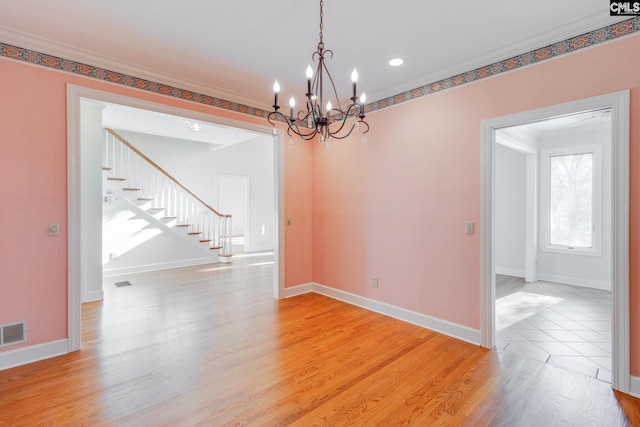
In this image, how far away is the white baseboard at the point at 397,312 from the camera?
3.15 metres

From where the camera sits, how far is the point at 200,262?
7387 mm

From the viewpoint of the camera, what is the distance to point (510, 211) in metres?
5.95

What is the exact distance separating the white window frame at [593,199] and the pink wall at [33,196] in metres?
6.80

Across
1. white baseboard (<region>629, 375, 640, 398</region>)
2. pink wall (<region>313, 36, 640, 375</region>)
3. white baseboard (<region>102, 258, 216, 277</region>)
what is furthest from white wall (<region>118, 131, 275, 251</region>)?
white baseboard (<region>629, 375, 640, 398</region>)

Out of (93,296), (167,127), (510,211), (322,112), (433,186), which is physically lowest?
(93,296)

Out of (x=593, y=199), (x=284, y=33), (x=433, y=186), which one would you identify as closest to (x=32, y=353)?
(x=284, y=33)

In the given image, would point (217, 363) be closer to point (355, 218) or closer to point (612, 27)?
point (355, 218)

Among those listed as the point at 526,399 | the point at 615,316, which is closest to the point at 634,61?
the point at 615,316

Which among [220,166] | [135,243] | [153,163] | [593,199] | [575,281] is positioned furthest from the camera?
[220,166]

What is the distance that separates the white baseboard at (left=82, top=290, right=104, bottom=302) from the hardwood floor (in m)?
0.80

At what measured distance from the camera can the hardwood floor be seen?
2.00m

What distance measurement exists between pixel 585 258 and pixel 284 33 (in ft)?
19.3

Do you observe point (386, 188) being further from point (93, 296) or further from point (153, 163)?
point (153, 163)

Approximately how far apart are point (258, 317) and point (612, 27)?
13.9 feet
